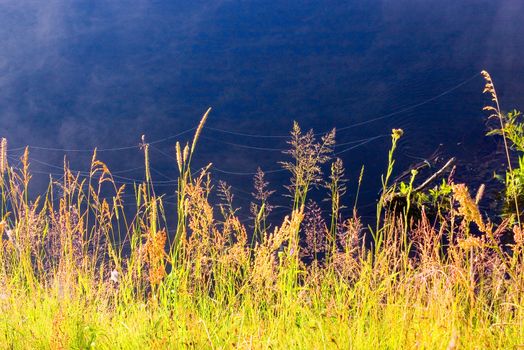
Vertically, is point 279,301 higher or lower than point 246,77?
lower

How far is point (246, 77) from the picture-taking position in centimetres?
490

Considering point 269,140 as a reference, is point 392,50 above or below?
above

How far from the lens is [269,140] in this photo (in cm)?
464

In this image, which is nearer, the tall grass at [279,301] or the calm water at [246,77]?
the tall grass at [279,301]

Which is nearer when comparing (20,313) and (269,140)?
(20,313)

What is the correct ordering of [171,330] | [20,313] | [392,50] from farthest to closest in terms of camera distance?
[392,50]
[20,313]
[171,330]

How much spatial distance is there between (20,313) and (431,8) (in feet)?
12.7

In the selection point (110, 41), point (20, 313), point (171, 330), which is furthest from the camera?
point (110, 41)

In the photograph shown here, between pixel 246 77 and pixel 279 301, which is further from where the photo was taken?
pixel 246 77

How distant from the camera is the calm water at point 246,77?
4.54 meters

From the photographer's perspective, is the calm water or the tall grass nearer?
the tall grass

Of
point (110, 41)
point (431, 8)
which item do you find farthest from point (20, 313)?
point (431, 8)

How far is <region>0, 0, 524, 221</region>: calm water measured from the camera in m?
4.54

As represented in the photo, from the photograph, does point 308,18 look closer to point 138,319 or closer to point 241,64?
point 241,64
